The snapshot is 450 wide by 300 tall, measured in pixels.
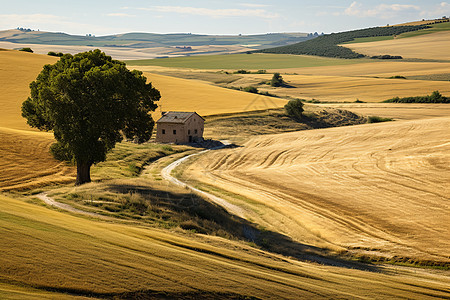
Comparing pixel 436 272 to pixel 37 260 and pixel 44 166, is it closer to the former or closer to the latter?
pixel 37 260

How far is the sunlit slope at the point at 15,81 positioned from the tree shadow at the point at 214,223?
41.9m

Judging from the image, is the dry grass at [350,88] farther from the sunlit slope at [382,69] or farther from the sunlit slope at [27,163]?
the sunlit slope at [27,163]

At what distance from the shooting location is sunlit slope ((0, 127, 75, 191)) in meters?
36.7

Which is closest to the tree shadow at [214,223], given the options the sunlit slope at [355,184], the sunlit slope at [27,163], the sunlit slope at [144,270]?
the sunlit slope at [355,184]

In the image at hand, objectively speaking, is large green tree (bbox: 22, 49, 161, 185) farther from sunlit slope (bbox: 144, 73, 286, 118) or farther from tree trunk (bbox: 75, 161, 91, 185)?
sunlit slope (bbox: 144, 73, 286, 118)

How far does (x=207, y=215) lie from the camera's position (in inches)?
1182

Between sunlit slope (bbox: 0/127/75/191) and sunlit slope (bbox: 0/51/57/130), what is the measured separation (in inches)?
656

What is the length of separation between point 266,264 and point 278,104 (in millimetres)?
81404

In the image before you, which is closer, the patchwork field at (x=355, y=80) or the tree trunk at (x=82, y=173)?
the tree trunk at (x=82, y=173)

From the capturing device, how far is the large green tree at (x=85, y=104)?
34969 mm

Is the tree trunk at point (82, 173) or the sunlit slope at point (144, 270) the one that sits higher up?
the sunlit slope at point (144, 270)

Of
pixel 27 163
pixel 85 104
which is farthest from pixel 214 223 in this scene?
pixel 27 163

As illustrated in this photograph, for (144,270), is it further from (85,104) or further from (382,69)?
(382,69)

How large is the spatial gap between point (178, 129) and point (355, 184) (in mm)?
32629
